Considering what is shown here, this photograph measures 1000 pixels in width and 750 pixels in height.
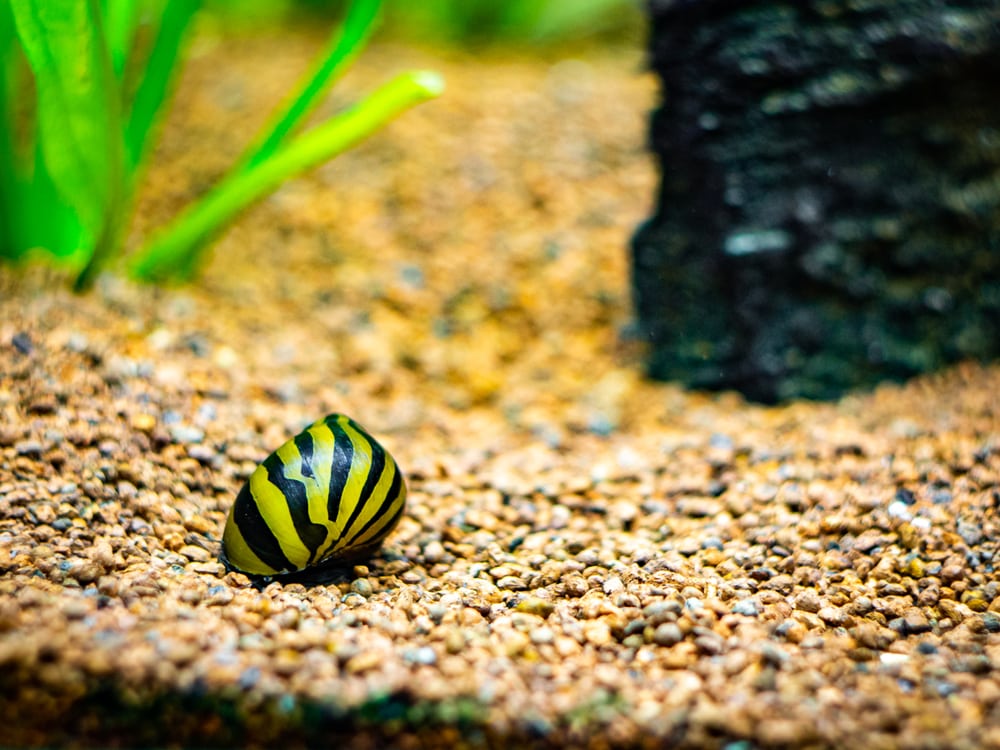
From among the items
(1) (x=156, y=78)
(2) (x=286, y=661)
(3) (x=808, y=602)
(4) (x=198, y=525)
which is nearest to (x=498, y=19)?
(1) (x=156, y=78)

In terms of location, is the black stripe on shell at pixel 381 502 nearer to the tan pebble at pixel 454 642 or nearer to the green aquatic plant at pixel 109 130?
the tan pebble at pixel 454 642

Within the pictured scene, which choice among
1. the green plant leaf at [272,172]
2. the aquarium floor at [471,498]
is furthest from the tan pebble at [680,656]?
the green plant leaf at [272,172]

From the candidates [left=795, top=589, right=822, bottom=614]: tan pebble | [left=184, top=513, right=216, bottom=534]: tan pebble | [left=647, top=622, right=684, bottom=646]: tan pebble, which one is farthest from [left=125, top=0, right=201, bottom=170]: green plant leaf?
[left=795, top=589, right=822, bottom=614]: tan pebble

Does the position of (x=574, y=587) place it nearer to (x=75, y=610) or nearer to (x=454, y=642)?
(x=454, y=642)

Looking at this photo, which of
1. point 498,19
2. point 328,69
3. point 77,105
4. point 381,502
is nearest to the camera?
point 381,502

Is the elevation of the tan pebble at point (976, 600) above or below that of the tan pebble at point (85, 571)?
below

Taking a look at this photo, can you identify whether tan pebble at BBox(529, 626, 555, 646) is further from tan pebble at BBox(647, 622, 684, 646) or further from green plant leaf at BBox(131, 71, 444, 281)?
green plant leaf at BBox(131, 71, 444, 281)

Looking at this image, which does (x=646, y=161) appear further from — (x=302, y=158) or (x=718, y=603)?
(x=718, y=603)
